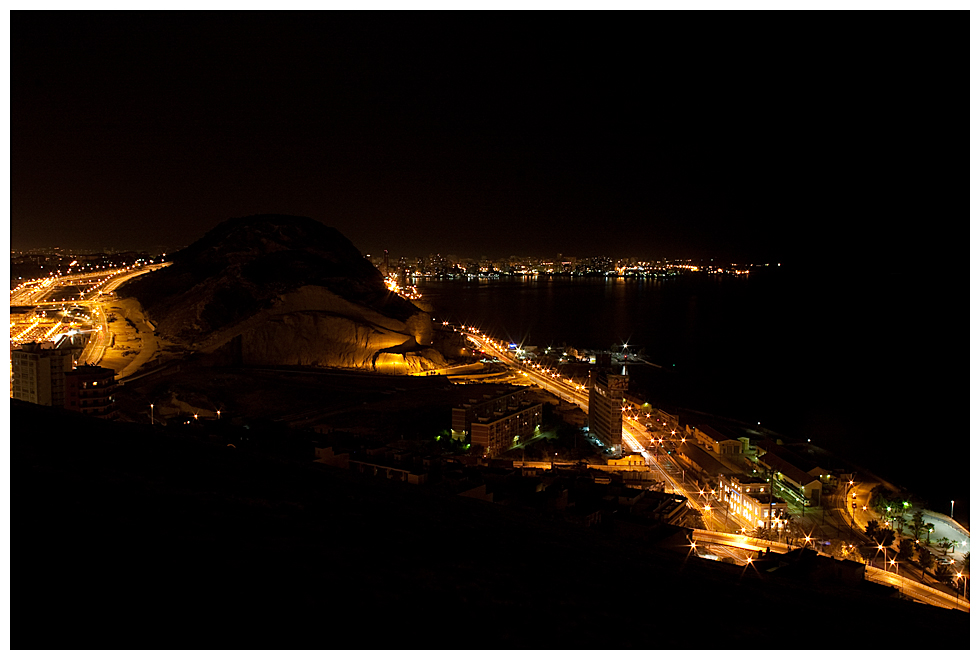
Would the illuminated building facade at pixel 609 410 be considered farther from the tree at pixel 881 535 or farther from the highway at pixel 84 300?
the highway at pixel 84 300

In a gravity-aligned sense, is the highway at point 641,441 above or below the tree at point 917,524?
above

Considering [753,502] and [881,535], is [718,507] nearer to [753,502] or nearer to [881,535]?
[753,502]

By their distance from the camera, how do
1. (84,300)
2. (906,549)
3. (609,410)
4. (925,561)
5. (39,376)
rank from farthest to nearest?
1. (84,300)
2. (609,410)
3. (39,376)
4. (906,549)
5. (925,561)

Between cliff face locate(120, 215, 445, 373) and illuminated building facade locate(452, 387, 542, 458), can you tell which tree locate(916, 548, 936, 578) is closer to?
illuminated building facade locate(452, 387, 542, 458)

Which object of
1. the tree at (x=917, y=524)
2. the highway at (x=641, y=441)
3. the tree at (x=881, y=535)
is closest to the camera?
the tree at (x=881, y=535)

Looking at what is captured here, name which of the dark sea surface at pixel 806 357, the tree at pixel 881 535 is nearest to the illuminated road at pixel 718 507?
the tree at pixel 881 535

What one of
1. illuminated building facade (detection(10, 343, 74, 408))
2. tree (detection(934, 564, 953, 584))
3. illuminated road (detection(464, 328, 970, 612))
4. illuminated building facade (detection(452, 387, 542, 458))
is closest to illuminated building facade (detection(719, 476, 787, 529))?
illuminated road (detection(464, 328, 970, 612))

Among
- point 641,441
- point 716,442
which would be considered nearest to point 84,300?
point 641,441
